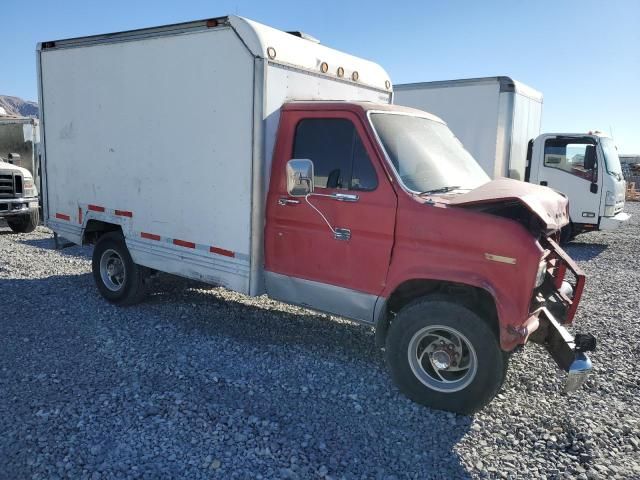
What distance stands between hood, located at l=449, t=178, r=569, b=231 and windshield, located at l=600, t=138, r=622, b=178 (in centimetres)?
822

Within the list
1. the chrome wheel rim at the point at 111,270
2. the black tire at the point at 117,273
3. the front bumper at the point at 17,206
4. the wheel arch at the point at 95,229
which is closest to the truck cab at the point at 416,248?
the black tire at the point at 117,273

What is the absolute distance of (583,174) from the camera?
38.7 feet

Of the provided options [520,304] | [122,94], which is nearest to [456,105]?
[122,94]

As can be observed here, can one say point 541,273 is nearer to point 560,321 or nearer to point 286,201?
point 560,321

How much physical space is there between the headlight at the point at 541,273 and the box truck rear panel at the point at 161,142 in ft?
8.31

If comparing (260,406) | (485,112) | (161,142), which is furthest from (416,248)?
(485,112)

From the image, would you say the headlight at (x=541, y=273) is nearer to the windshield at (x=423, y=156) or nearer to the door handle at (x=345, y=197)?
the windshield at (x=423, y=156)

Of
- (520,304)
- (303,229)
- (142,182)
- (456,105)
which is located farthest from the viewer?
(456,105)

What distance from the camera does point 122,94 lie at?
6.12 meters

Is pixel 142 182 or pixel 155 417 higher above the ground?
pixel 142 182

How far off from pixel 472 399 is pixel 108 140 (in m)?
4.85

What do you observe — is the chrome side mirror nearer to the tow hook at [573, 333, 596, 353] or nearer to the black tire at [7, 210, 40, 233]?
the tow hook at [573, 333, 596, 353]

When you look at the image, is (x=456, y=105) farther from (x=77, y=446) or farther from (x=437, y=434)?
(x=77, y=446)

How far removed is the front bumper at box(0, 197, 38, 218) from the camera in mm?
11109
